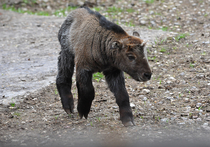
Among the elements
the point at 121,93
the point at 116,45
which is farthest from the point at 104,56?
the point at 121,93

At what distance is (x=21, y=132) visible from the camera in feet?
18.2

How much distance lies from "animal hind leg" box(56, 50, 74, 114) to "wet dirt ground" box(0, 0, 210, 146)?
23 cm

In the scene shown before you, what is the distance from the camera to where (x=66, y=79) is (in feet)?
22.1

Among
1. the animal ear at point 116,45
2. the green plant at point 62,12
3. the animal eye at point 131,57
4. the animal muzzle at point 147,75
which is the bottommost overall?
the green plant at point 62,12

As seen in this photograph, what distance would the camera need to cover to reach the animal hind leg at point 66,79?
6.50 meters

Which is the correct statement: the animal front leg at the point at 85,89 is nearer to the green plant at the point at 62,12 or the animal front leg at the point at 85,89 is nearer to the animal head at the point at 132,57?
the animal head at the point at 132,57

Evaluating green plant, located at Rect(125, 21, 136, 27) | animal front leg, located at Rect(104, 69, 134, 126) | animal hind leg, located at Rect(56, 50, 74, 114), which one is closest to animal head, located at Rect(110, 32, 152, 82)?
animal front leg, located at Rect(104, 69, 134, 126)

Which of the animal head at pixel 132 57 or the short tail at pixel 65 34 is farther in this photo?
the short tail at pixel 65 34

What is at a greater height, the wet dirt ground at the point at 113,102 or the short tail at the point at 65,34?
the short tail at the point at 65,34

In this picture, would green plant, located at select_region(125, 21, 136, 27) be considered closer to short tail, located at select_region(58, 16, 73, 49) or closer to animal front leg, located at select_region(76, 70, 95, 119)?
short tail, located at select_region(58, 16, 73, 49)

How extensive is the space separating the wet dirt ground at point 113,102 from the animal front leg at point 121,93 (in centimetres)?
20

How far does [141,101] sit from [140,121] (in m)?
1.07

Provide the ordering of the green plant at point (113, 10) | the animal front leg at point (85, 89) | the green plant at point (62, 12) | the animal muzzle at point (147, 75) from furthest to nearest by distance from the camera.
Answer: the green plant at point (62, 12)
the green plant at point (113, 10)
the animal front leg at point (85, 89)
the animal muzzle at point (147, 75)

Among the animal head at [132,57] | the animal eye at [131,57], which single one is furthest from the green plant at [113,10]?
the animal eye at [131,57]
